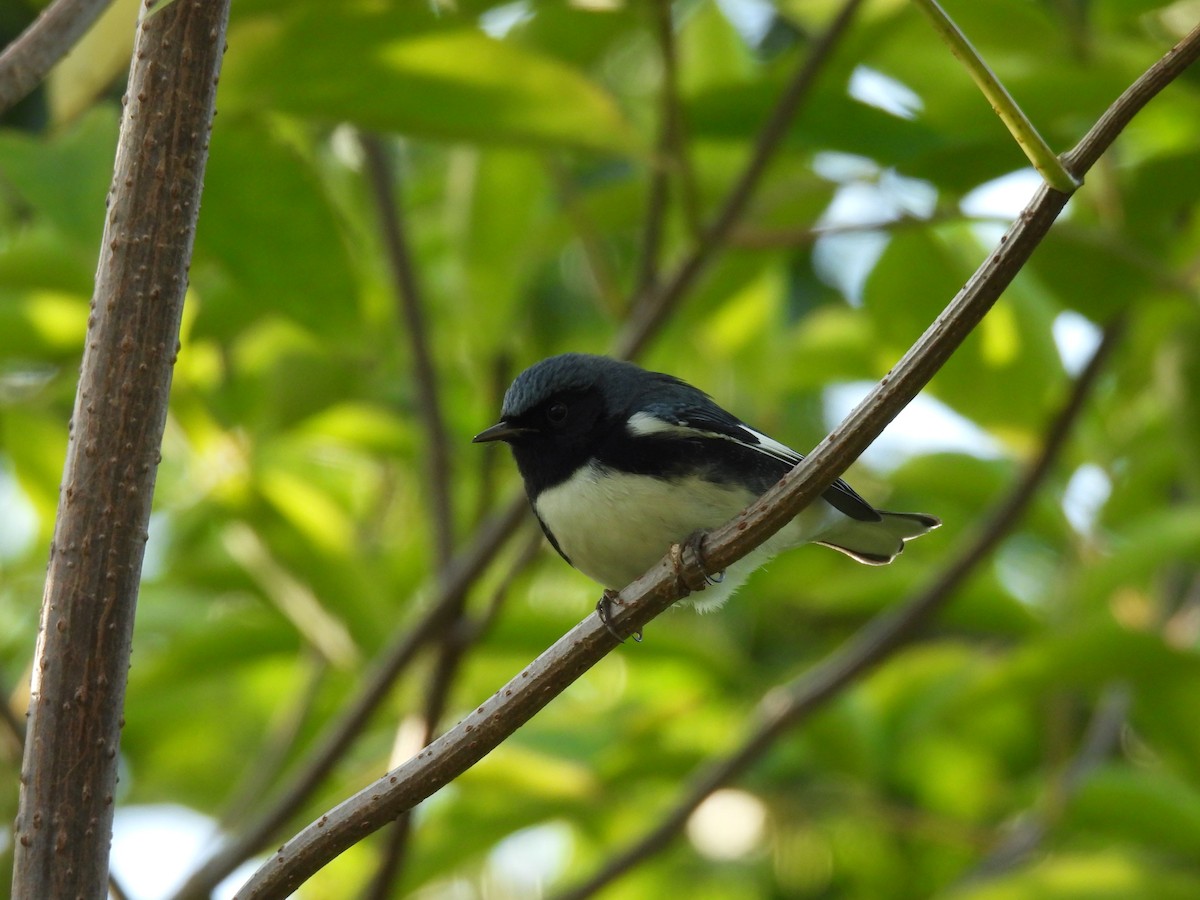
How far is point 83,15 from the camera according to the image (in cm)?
155

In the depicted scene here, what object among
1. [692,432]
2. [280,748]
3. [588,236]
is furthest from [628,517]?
[280,748]

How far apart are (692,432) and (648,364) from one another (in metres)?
1.46

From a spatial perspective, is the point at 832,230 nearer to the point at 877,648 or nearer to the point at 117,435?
the point at 877,648

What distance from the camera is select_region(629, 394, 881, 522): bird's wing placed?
2.81 metres

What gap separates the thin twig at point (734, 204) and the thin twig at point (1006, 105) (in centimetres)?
139

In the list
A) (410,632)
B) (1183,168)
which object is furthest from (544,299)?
(1183,168)

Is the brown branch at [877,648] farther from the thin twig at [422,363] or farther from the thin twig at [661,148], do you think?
the thin twig at [661,148]

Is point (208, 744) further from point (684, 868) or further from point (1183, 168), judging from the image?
point (1183, 168)

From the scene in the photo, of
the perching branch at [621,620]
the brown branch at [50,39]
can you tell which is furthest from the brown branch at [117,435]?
the perching branch at [621,620]

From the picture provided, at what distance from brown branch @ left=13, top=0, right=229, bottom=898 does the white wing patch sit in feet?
4.67

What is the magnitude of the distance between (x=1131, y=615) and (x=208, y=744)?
2791 millimetres

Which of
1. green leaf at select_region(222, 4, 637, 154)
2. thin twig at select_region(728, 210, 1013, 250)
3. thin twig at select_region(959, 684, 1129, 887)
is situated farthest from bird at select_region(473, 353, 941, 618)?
thin twig at select_region(959, 684, 1129, 887)

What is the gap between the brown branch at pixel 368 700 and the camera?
2.76m

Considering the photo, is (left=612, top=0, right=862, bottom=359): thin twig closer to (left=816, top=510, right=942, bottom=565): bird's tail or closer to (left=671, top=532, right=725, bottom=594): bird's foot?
(left=816, top=510, right=942, bottom=565): bird's tail
